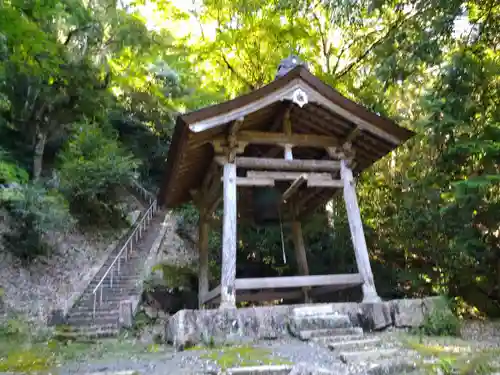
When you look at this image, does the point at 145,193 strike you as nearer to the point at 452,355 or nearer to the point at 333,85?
the point at 333,85

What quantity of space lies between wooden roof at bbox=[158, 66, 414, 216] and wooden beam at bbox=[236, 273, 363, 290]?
9.07ft

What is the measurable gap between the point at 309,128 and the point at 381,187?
4095 mm

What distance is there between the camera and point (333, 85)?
43.5 feet

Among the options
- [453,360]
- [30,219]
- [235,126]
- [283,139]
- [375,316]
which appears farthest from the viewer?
[30,219]

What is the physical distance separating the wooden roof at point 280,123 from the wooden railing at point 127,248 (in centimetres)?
412

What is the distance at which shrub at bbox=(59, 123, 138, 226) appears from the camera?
1510 centimetres

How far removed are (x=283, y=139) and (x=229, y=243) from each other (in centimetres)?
255

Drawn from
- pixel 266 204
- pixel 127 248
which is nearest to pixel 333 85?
pixel 266 204

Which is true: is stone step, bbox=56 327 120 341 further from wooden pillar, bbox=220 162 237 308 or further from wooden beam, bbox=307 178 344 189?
wooden beam, bbox=307 178 344 189

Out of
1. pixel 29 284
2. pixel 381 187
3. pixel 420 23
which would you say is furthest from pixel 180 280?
pixel 420 23

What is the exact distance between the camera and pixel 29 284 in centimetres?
1118

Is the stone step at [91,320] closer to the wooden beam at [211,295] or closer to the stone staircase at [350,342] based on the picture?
the wooden beam at [211,295]

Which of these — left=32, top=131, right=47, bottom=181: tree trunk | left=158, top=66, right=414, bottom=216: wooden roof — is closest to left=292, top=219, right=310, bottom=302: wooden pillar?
left=158, top=66, right=414, bottom=216: wooden roof

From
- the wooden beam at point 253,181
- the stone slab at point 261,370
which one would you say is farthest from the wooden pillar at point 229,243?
the stone slab at point 261,370
